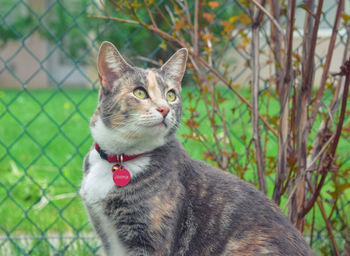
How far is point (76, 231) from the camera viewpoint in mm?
2631

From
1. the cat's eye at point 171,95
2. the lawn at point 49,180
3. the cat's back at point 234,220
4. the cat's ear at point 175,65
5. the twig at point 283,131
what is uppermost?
the cat's ear at point 175,65

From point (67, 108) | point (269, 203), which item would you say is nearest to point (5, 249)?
point (269, 203)

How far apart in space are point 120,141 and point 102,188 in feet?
0.65

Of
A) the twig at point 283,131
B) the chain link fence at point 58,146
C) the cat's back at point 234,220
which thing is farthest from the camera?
the chain link fence at point 58,146

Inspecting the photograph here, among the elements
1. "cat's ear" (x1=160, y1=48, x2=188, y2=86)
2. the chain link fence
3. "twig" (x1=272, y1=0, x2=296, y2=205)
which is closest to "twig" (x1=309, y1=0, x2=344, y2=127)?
"twig" (x1=272, y1=0, x2=296, y2=205)

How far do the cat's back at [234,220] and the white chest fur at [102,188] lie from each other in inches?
8.7

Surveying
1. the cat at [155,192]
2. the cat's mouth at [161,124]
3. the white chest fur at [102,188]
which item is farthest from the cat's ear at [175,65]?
the white chest fur at [102,188]

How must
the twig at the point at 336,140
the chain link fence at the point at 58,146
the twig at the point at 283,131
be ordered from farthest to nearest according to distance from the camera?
the chain link fence at the point at 58,146 → the twig at the point at 283,131 → the twig at the point at 336,140

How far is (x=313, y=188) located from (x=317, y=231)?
70cm

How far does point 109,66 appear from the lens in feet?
5.87

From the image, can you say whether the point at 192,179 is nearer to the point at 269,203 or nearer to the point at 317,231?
the point at 269,203

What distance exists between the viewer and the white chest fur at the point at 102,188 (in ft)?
5.74

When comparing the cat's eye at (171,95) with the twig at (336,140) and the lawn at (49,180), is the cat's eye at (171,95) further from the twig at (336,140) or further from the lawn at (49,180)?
the twig at (336,140)

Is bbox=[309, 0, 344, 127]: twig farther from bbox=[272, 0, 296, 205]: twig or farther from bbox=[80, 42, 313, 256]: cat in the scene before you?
bbox=[80, 42, 313, 256]: cat
